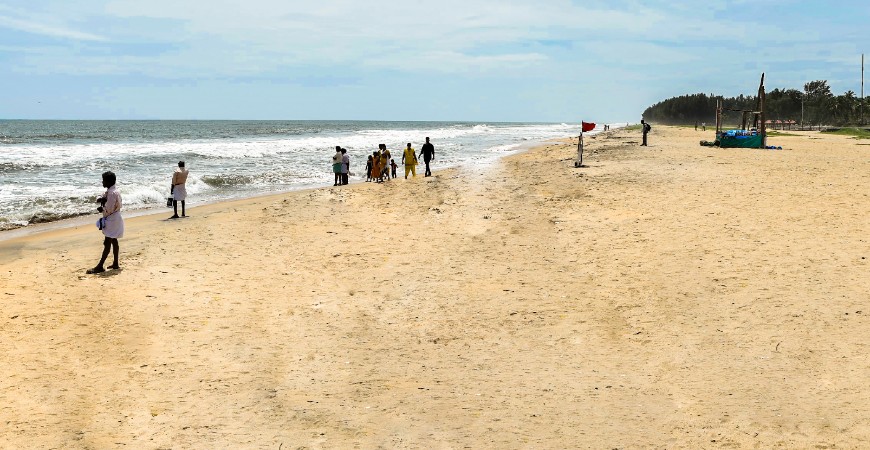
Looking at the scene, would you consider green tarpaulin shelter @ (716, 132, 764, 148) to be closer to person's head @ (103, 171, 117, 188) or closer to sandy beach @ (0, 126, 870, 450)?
sandy beach @ (0, 126, 870, 450)

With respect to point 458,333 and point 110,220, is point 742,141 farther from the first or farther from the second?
point 110,220

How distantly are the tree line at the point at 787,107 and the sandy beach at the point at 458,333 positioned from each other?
58.9 meters

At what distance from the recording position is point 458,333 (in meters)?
6.80

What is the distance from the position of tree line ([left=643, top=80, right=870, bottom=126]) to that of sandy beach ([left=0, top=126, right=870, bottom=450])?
58855mm

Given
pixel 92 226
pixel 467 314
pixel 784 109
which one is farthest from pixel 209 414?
pixel 784 109

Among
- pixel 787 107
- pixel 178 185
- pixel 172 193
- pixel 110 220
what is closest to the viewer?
pixel 110 220

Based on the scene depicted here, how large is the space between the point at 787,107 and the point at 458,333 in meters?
83.2

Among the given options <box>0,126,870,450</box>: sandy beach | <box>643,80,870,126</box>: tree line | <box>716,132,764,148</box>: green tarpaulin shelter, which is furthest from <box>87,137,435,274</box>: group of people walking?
<box>643,80,870,126</box>: tree line

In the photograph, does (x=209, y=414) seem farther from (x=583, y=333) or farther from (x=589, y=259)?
(x=589, y=259)

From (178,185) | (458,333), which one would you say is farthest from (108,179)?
(178,185)

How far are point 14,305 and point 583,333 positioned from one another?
6.31m

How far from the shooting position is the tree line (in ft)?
210

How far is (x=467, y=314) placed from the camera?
24.1 feet

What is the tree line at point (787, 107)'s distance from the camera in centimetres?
6393
